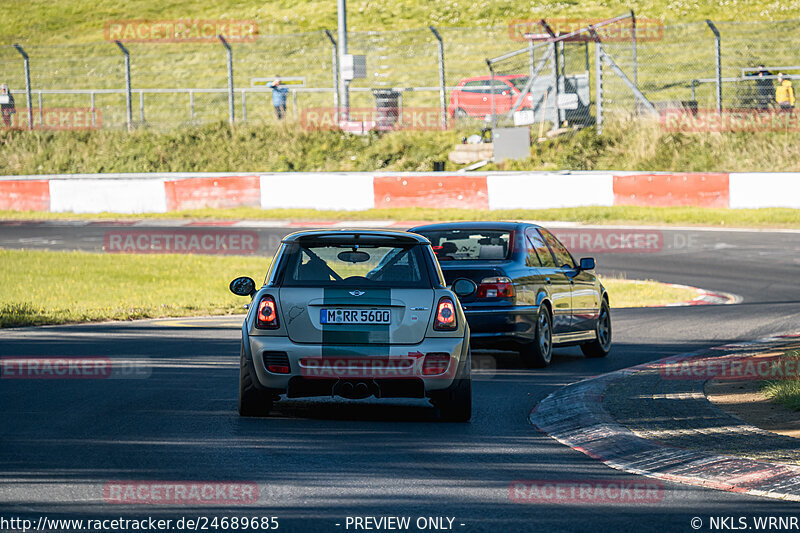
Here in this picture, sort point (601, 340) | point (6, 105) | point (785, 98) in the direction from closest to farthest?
point (601, 340), point (785, 98), point (6, 105)

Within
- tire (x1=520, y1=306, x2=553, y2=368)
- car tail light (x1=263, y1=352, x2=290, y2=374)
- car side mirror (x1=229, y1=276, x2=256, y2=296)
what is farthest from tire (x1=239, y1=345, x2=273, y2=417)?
tire (x1=520, y1=306, x2=553, y2=368)

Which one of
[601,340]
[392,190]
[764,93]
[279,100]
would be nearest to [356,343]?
[601,340]

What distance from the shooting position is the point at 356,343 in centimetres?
872

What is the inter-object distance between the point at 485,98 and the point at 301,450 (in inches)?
1258

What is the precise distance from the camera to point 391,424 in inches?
352

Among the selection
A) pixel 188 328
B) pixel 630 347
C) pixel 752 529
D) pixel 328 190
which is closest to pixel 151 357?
pixel 188 328

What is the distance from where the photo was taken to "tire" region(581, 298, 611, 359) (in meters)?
13.6

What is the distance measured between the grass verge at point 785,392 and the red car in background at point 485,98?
2787 centimetres

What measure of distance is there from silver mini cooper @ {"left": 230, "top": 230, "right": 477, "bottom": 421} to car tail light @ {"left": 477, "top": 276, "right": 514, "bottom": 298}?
3.14m

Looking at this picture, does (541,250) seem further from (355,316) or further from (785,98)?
(785,98)

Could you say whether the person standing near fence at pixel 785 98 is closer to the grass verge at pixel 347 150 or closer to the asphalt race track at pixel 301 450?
the grass verge at pixel 347 150

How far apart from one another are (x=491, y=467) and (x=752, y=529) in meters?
1.82

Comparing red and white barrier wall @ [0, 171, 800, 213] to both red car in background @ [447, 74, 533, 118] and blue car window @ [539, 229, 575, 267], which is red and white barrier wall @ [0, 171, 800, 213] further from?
blue car window @ [539, 229, 575, 267]

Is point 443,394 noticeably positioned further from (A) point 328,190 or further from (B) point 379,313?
(A) point 328,190
